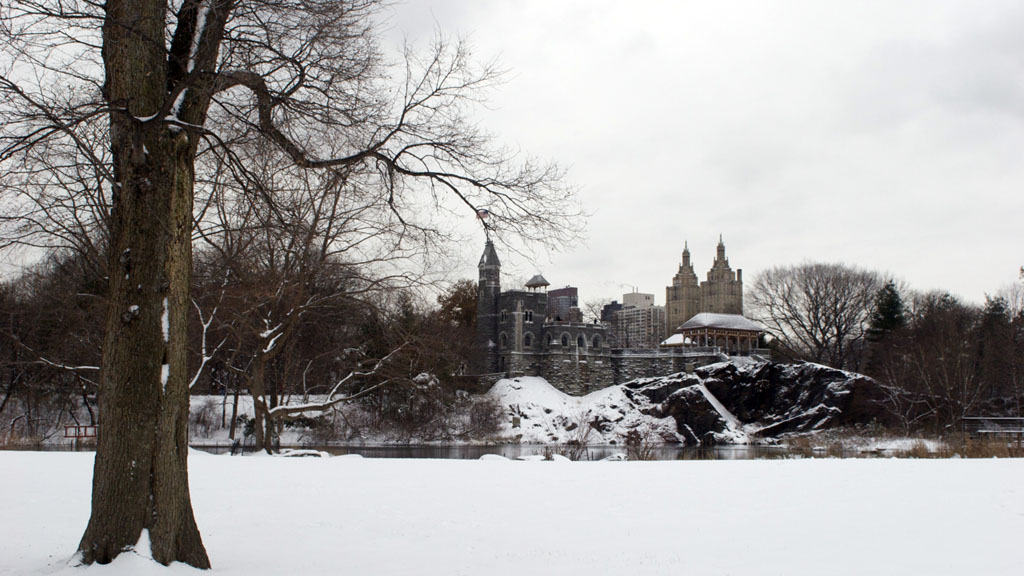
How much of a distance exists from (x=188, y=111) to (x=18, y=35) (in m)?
1.30

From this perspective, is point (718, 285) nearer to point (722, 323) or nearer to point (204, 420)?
point (722, 323)

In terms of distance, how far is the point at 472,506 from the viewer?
10.1 m

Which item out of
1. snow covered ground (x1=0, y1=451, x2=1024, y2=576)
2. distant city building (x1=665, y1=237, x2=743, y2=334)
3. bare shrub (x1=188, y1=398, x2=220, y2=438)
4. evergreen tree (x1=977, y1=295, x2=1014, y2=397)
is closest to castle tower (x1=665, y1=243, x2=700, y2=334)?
distant city building (x1=665, y1=237, x2=743, y2=334)

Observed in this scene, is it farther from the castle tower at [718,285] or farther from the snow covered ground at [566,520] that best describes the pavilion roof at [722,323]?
the castle tower at [718,285]

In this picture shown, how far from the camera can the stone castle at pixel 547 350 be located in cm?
5525

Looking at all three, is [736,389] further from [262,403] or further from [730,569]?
[730,569]

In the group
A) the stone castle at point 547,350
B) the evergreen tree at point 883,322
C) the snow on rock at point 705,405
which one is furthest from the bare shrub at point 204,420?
the evergreen tree at point 883,322

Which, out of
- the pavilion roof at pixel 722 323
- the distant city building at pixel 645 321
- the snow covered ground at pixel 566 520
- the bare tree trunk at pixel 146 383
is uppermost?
the distant city building at pixel 645 321

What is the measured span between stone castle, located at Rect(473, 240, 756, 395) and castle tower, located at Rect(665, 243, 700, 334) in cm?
7404

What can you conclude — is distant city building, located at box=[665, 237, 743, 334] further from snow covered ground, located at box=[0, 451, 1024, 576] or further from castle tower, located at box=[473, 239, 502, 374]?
snow covered ground, located at box=[0, 451, 1024, 576]

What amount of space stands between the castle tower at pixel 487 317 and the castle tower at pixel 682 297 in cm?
7832

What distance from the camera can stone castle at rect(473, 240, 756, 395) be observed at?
5525 cm

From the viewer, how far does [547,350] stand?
55938 mm

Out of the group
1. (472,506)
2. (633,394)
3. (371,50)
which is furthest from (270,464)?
(633,394)
